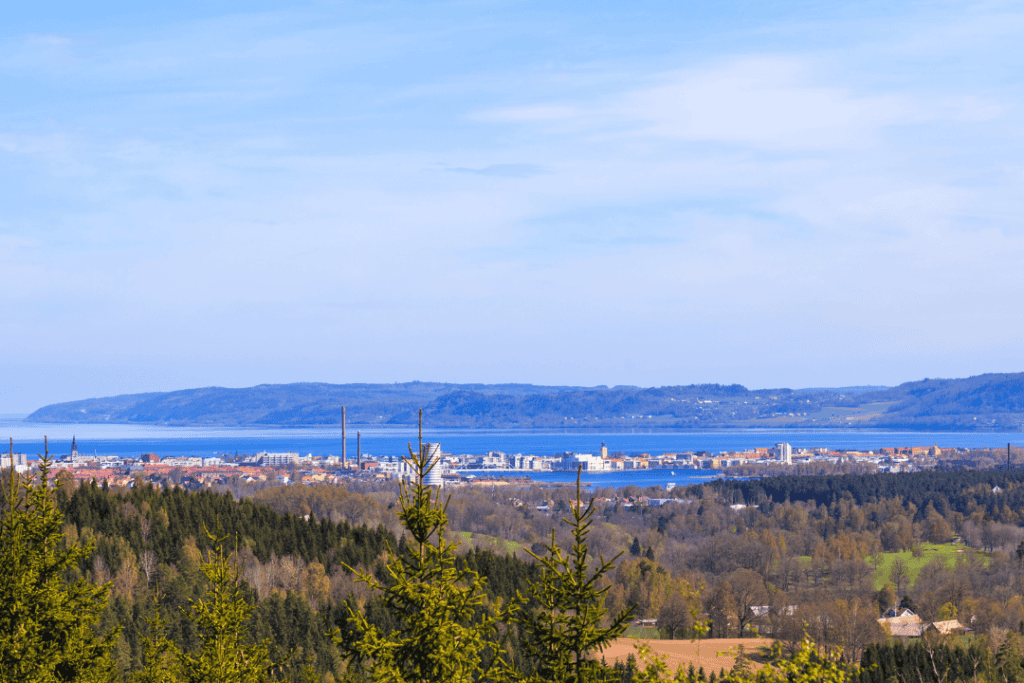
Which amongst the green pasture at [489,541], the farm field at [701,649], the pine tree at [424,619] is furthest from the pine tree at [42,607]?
the green pasture at [489,541]

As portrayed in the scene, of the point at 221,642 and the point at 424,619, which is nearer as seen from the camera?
the point at 424,619

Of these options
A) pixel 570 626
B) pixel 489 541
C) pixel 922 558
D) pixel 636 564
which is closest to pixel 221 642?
pixel 570 626

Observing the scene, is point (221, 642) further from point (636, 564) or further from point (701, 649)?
point (636, 564)

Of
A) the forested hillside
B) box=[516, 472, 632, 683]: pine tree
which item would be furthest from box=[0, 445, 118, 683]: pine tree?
box=[516, 472, 632, 683]: pine tree

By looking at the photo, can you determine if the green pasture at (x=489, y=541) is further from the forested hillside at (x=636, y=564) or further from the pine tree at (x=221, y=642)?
the pine tree at (x=221, y=642)

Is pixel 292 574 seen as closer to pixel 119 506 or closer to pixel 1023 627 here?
pixel 119 506
